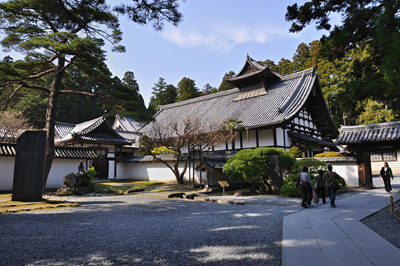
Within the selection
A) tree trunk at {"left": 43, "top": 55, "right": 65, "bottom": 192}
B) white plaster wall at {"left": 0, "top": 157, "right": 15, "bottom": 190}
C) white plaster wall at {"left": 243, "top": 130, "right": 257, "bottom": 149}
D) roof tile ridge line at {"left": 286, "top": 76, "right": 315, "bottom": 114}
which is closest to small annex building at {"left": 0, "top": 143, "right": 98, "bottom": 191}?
white plaster wall at {"left": 0, "top": 157, "right": 15, "bottom": 190}

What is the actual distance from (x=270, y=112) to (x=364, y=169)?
26.7 feet

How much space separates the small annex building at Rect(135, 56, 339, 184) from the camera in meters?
19.7

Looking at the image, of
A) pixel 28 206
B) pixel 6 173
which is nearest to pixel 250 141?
pixel 28 206

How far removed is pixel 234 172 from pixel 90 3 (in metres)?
10.7

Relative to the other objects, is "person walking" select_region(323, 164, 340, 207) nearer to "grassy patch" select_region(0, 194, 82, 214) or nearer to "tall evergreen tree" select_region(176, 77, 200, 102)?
"grassy patch" select_region(0, 194, 82, 214)

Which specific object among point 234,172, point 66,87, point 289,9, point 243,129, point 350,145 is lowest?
point 234,172

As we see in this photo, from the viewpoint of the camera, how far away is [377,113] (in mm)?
27875

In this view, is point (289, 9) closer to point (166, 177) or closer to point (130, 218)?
point (130, 218)

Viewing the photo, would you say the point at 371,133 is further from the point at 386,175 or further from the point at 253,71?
the point at 253,71

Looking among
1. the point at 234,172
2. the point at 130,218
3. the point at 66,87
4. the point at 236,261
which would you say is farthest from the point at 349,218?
the point at 66,87

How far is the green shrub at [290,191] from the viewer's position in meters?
12.3

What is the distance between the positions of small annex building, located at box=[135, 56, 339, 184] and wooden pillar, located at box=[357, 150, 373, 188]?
536 centimetres

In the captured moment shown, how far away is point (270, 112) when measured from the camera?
819 inches

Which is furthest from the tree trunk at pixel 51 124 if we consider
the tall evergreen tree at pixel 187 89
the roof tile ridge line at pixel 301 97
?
the tall evergreen tree at pixel 187 89
